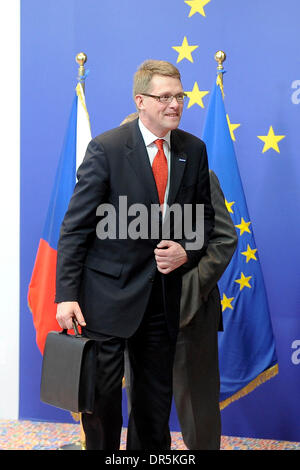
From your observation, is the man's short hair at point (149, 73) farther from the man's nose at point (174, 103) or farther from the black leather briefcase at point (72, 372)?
the black leather briefcase at point (72, 372)

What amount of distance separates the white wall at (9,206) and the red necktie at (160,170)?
1.59 m

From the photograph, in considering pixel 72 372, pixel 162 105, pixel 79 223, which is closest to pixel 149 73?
pixel 162 105

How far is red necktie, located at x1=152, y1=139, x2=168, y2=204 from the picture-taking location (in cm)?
213

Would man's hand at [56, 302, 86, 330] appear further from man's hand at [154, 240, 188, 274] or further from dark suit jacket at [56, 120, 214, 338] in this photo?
man's hand at [154, 240, 188, 274]

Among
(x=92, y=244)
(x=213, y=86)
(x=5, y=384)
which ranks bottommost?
(x=5, y=384)

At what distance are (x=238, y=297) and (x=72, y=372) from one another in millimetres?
1246

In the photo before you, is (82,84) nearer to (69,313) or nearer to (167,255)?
(167,255)

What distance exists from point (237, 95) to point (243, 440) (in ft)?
5.79

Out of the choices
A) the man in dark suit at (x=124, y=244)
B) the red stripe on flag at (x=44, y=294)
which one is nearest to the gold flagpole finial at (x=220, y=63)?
the man in dark suit at (x=124, y=244)

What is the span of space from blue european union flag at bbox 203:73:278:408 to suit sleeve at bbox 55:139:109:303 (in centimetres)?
106

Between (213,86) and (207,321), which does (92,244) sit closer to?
(207,321)

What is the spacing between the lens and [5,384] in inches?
144

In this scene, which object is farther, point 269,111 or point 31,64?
point 31,64
